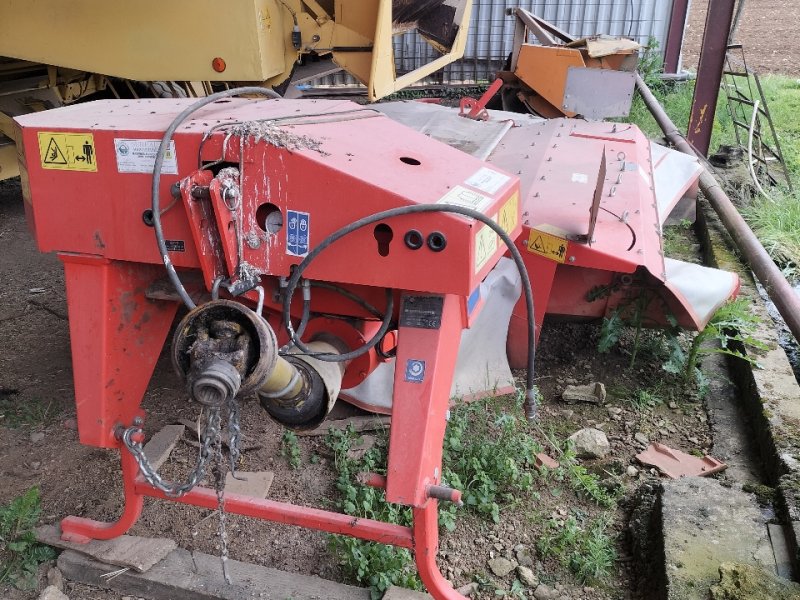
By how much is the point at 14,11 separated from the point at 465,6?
9.36 feet

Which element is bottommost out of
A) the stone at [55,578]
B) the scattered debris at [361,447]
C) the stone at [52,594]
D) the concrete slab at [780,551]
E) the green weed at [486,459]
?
the stone at [55,578]

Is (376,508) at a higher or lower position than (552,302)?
lower

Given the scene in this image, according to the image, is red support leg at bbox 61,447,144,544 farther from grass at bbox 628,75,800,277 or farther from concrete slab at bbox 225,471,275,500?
grass at bbox 628,75,800,277

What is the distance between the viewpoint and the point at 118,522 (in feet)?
7.37

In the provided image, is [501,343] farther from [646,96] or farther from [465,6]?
[646,96]

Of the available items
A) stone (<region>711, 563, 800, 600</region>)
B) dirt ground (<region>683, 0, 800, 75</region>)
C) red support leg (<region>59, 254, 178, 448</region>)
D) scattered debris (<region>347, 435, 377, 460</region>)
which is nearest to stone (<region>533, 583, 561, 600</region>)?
stone (<region>711, 563, 800, 600</region>)

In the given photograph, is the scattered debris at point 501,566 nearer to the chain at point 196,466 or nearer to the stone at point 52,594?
the chain at point 196,466

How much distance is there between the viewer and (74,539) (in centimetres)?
230

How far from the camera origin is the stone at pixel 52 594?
2.11m

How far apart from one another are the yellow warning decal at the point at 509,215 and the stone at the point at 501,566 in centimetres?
107

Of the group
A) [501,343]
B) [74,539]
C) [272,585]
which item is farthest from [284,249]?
[501,343]

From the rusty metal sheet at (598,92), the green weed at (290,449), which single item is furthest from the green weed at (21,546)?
the rusty metal sheet at (598,92)

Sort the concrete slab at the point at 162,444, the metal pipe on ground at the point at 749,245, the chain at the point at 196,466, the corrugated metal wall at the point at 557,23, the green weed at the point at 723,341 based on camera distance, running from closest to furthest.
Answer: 1. the chain at the point at 196,466
2. the concrete slab at the point at 162,444
3. the green weed at the point at 723,341
4. the metal pipe on ground at the point at 749,245
5. the corrugated metal wall at the point at 557,23

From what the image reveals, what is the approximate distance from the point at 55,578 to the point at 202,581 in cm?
46
